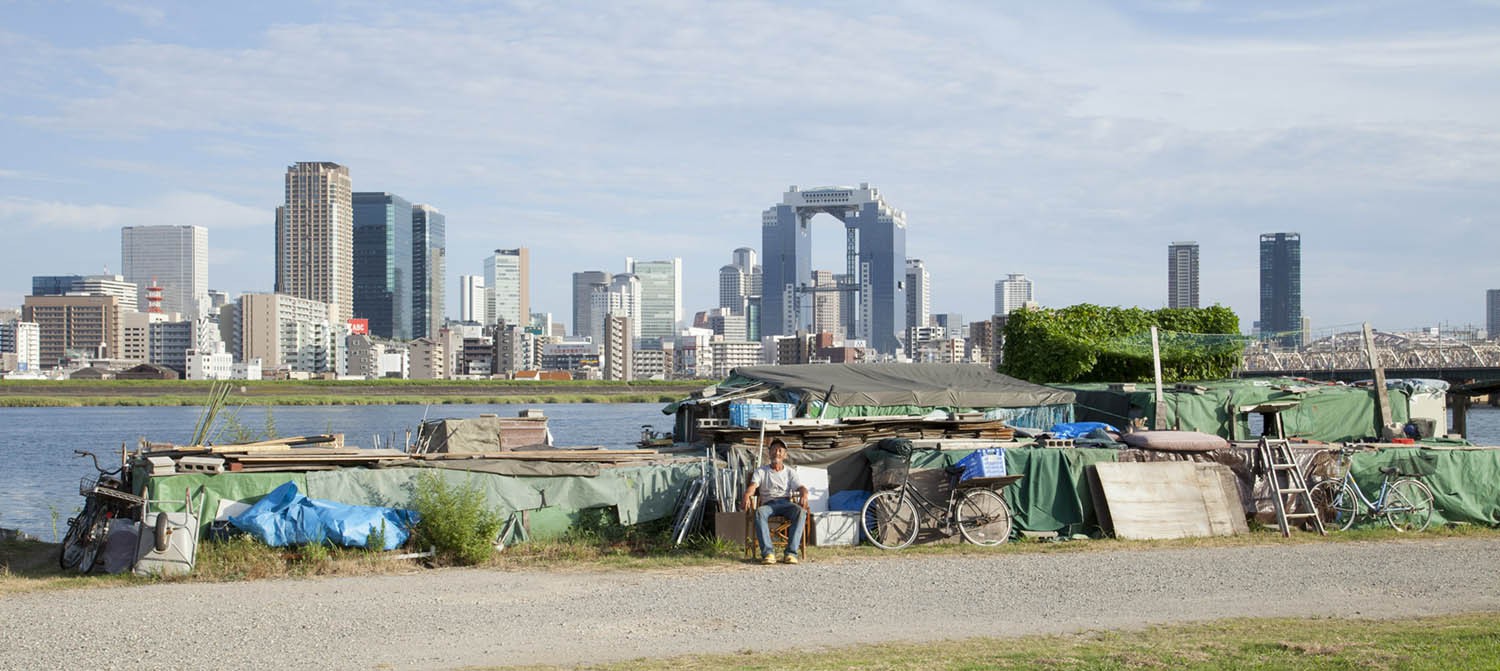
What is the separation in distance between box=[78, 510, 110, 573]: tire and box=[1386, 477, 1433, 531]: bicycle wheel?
1721cm

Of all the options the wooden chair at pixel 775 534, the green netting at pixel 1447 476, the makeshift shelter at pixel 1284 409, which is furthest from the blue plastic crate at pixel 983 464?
the makeshift shelter at pixel 1284 409

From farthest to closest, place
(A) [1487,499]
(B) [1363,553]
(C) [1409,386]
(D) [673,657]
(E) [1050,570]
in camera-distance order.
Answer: (C) [1409,386] < (A) [1487,499] < (B) [1363,553] < (E) [1050,570] < (D) [673,657]

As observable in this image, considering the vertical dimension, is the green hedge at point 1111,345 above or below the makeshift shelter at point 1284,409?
above

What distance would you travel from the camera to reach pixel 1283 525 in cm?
1725

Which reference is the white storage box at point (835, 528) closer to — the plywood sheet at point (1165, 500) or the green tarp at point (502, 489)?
the green tarp at point (502, 489)

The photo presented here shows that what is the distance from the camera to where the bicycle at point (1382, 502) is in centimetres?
1789

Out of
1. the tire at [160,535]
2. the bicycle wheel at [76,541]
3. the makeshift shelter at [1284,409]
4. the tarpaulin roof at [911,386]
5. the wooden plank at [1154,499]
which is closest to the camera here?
the tire at [160,535]

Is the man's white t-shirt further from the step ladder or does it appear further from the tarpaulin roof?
the tarpaulin roof

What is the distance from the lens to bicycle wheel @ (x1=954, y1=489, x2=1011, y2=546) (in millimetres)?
16891

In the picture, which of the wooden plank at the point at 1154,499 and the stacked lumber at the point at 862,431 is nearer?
the wooden plank at the point at 1154,499

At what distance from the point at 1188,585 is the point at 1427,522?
662 centimetres

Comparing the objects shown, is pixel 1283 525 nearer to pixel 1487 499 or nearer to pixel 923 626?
pixel 1487 499

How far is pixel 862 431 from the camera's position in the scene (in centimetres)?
1962

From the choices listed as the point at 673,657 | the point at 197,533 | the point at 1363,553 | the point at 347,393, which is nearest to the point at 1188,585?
the point at 1363,553
